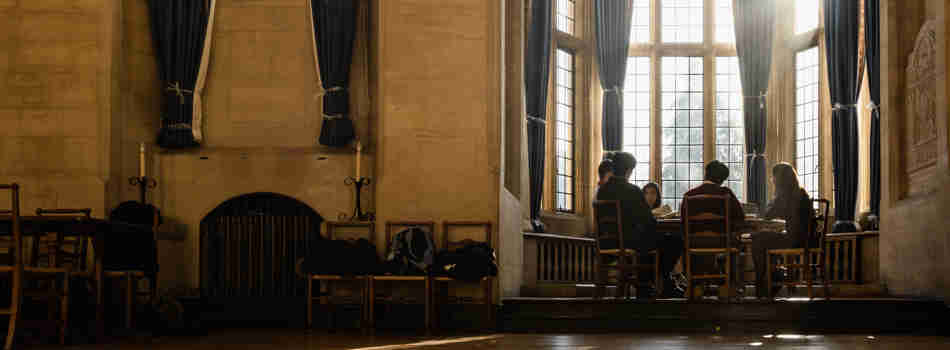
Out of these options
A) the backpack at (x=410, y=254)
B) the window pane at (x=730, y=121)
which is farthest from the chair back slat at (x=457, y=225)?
the window pane at (x=730, y=121)

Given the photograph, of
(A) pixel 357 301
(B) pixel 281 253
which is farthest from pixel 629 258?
(B) pixel 281 253

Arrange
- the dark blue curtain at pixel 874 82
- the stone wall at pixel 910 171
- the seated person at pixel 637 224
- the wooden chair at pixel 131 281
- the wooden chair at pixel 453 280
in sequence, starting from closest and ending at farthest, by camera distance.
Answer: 1. the wooden chair at pixel 131 281
2. the wooden chair at pixel 453 280
3. the seated person at pixel 637 224
4. the stone wall at pixel 910 171
5. the dark blue curtain at pixel 874 82

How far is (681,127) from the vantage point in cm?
1334

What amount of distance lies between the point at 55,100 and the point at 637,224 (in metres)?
4.73

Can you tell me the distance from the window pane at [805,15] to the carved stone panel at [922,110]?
269cm

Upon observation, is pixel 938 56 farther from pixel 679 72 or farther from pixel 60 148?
pixel 60 148

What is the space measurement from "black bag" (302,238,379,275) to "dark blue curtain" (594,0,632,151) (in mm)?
4939

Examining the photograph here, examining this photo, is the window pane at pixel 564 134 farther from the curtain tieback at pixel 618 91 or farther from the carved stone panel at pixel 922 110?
the carved stone panel at pixel 922 110

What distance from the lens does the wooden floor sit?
6.52m

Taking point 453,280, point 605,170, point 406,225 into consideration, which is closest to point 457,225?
point 406,225

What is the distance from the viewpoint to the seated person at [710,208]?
28.1 feet

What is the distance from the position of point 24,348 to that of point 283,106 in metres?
3.92

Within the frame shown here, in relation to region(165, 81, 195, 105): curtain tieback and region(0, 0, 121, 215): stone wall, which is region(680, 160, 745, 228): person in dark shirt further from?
region(0, 0, 121, 215): stone wall

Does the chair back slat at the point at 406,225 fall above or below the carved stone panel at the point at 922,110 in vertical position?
below
